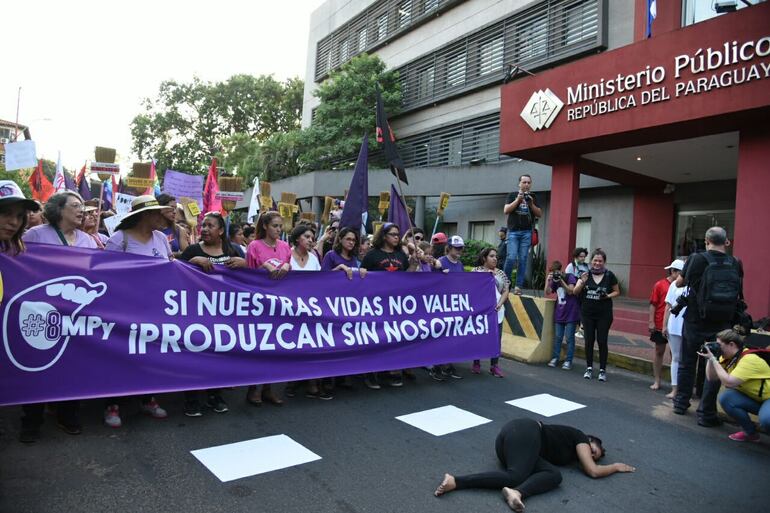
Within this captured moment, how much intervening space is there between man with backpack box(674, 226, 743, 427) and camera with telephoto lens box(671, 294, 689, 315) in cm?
5

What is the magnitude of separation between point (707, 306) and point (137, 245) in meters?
5.65

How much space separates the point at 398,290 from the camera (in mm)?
6121

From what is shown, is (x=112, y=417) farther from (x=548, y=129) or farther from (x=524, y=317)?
(x=548, y=129)

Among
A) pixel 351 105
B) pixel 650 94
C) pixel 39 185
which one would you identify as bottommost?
pixel 39 185

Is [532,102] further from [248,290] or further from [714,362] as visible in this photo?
[248,290]

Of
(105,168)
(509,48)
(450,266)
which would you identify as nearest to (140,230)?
(450,266)

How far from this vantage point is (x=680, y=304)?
5879 millimetres

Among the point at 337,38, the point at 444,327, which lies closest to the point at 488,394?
the point at 444,327

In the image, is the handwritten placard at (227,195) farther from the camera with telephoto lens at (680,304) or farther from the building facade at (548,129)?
the camera with telephoto lens at (680,304)

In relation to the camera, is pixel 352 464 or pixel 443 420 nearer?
pixel 352 464

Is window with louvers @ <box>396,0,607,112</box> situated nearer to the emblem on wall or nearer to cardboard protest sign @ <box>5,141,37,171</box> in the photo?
the emblem on wall

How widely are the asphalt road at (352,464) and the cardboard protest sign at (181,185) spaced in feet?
19.1

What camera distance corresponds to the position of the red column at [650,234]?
47.2ft

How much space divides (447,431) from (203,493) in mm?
2194
